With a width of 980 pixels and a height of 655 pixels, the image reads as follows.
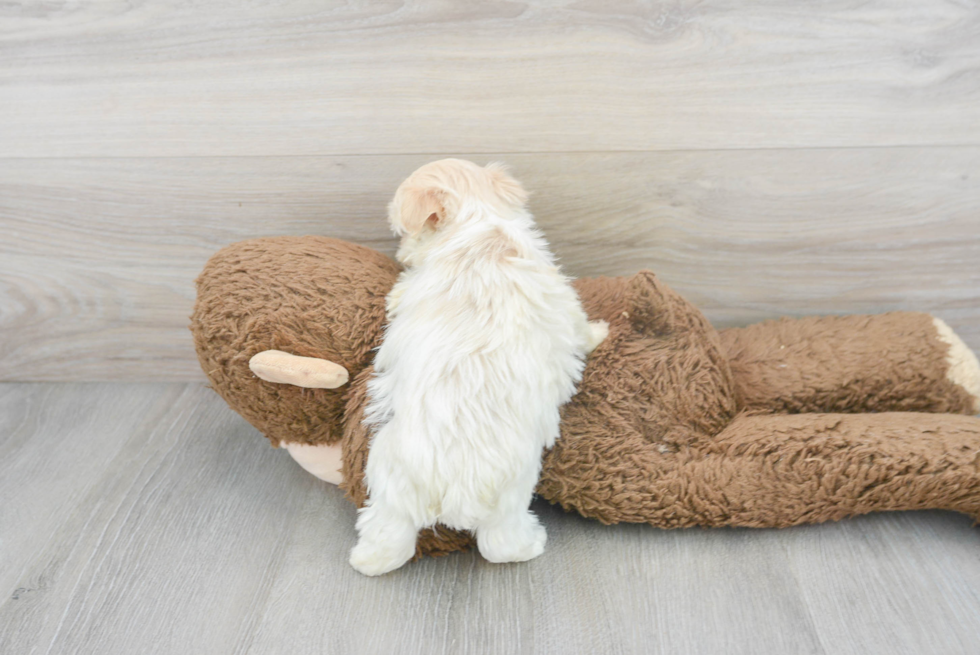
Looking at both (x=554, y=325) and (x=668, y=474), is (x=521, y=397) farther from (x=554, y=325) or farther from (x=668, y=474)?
(x=668, y=474)

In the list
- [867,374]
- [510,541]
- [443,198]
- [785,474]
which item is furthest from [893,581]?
[443,198]

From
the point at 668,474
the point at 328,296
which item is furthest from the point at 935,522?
the point at 328,296

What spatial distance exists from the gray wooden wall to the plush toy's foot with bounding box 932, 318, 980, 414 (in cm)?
13

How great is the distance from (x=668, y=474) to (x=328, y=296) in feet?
1.49

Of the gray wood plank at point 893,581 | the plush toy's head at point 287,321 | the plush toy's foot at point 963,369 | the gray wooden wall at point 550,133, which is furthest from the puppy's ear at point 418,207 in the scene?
the plush toy's foot at point 963,369

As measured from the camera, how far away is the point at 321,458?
2.93 feet

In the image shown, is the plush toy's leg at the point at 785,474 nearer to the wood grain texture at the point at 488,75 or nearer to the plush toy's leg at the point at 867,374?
the plush toy's leg at the point at 867,374

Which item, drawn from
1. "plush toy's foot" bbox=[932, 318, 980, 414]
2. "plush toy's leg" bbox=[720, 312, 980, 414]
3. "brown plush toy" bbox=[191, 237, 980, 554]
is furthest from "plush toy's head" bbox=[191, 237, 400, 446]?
"plush toy's foot" bbox=[932, 318, 980, 414]

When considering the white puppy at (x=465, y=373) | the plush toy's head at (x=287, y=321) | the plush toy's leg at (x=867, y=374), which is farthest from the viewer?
the plush toy's leg at (x=867, y=374)

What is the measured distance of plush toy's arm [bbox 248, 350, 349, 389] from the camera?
2.54ft

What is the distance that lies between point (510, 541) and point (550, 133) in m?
0.54

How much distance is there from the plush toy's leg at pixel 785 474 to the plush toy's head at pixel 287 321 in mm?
279

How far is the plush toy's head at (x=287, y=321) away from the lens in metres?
0.81

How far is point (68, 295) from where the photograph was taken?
1.10 m
